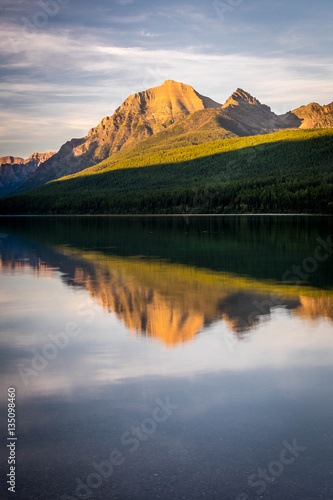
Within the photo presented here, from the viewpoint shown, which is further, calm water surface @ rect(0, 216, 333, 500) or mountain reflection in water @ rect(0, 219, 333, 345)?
mountain reflection in water @ rect(0, 219, 333, 345)

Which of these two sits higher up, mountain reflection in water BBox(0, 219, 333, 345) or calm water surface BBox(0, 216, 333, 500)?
mountain reflection in water BBox(0, 219, 333, 345)

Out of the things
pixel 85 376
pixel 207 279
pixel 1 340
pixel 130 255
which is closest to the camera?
pixel 85 376

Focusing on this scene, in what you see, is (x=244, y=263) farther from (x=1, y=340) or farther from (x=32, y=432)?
(x=32, y=432)

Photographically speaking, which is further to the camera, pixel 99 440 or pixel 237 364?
pixel 237 364

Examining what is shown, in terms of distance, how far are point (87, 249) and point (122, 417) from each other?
37.2m

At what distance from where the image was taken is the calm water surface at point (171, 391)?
7199mm

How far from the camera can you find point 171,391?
33.7 feet

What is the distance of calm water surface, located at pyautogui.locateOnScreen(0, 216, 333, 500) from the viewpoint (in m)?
7.20

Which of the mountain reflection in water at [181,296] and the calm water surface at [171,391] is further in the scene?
the mountain reflection in water at [181,296]

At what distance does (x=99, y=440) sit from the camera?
26.9ft

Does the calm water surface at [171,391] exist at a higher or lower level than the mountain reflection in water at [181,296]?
lower

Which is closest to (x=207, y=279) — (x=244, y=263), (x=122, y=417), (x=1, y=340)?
(x=244, y=263)

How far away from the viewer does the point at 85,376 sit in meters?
11.4

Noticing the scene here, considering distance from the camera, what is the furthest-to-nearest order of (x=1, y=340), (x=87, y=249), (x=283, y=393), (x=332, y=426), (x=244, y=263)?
(x=87, y=249) → (x=244, y=263) → (x=1, y=340) → (x=283, y=393) → (x=332, y=426)
